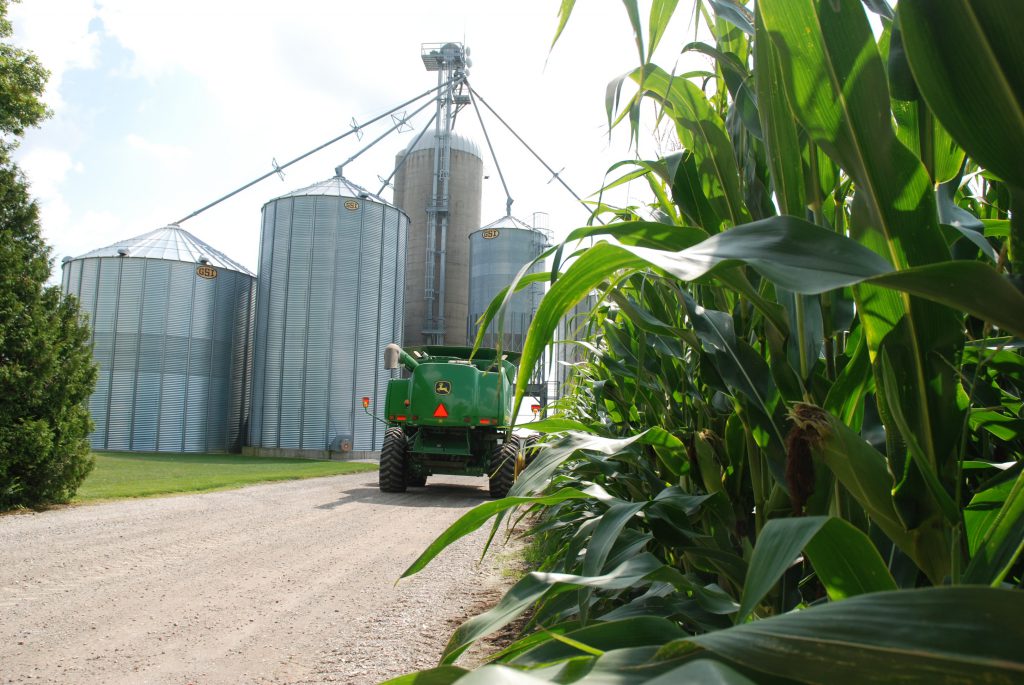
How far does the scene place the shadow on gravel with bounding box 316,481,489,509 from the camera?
26.6 feet

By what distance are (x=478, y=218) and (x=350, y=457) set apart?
10.6 meters

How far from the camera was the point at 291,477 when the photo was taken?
36.1 ft

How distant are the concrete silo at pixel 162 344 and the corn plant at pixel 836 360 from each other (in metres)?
19.5

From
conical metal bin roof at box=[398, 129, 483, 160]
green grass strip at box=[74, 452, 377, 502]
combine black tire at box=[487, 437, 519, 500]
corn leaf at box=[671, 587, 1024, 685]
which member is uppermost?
conical metal bin roof at box=[398, 129, 483, 160]

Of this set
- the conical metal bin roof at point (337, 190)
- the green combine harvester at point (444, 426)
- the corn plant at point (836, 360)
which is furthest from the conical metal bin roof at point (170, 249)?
the corn plant at point (836, 360)

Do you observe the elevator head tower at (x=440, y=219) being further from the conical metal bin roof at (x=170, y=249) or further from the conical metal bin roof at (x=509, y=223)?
the conical metal bin roof at (x=170, y=249)

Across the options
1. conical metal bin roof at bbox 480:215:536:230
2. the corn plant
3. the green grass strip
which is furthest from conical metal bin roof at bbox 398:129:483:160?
the corn plant

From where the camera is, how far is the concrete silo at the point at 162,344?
1759 cm

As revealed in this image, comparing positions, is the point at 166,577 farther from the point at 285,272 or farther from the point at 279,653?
the point at 285,272

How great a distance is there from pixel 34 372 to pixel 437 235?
669 inches

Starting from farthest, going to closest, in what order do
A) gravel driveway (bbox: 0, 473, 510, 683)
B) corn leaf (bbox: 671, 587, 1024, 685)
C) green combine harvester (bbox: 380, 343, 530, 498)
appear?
green combine harvester (bbox: 380, 343, 530, 498) < gravel driveway (bbox: 0, 473, 510, 683) < corn leaf (bbox: 671, 587, 1024, 685)

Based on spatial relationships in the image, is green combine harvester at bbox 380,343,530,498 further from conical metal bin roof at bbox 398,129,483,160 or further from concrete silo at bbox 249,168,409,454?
conical metal bin roof at bbox 398,129,483,160

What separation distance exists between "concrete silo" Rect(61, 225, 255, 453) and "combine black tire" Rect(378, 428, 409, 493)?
451 inches

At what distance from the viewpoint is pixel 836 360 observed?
3.02 feet
